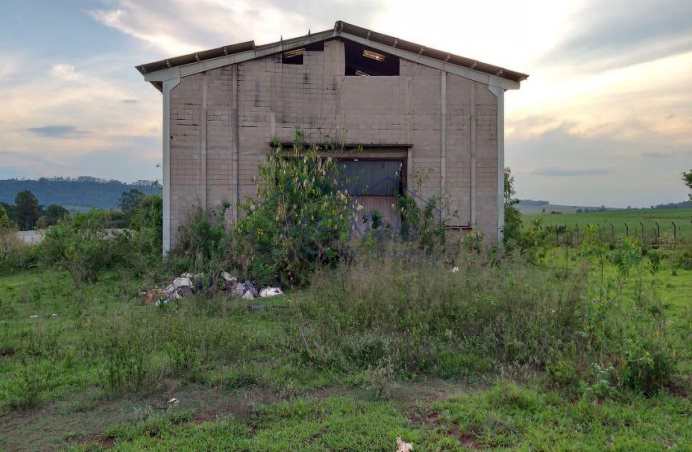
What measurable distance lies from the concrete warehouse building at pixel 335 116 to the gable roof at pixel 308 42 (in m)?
0.02

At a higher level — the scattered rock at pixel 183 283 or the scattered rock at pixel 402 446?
the scattered rock at pixel 183 283

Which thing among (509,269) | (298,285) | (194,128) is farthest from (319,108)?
(509,269)

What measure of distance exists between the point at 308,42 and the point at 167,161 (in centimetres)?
449

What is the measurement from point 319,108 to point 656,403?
32.3ft

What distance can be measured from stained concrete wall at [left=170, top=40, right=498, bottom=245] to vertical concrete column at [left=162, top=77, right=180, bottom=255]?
10 centimetres

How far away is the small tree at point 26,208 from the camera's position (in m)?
46.0

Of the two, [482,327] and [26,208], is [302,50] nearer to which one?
[482,327]

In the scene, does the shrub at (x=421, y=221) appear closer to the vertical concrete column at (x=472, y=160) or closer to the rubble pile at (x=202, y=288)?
the vertical concrete column at (x=472, y=160)

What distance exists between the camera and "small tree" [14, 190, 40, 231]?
46.0 meters

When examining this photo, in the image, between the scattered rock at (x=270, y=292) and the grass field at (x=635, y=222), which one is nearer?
the scattered rock at (x=270, y=292)

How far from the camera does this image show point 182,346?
5605 millimetres

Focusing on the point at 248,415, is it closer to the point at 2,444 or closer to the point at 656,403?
the point at 2,444

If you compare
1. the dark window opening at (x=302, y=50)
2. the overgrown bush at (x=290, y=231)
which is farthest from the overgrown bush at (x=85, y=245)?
the dark window opening at (x=302, y=50)

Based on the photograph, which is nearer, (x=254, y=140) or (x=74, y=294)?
(x=74, y=294)
